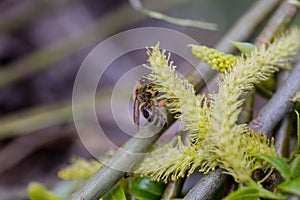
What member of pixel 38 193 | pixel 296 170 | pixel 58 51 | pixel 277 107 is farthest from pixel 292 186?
pixel 58 51

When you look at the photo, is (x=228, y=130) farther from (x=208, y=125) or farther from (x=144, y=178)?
(x=144, y=178)

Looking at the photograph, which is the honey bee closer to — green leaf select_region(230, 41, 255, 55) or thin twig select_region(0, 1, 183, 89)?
green leaf select_region(230, 41, 255, 55)

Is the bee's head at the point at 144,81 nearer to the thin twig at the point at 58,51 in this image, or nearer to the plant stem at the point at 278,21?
the plant stem at the point at 278,21

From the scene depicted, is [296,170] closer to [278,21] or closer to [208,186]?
[208,186]

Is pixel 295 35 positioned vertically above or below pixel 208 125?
above

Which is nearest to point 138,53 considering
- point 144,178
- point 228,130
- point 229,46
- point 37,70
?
point 37,70

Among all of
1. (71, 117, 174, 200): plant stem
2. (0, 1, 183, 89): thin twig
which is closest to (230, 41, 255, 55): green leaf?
(71, 117, 174, 200): plant stem
